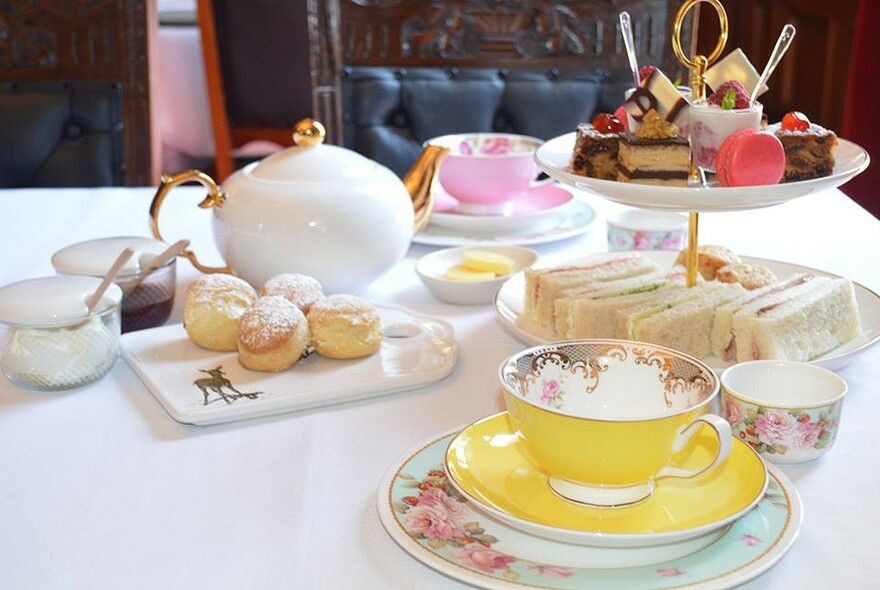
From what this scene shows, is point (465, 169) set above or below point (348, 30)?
below

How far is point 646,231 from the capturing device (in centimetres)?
111

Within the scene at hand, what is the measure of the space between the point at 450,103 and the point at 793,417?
106 cm

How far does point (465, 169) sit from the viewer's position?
124 cm

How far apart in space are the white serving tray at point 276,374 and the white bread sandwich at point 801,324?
23 centimetres

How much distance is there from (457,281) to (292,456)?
1.07 feet

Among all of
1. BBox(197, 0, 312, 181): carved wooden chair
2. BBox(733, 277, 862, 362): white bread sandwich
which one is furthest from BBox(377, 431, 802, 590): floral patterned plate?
BBox(197, 0, 312, 181): carved wooden chair

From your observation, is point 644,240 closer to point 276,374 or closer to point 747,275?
point 747,275

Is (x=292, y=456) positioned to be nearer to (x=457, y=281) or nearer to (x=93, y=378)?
(x=93, y=378)

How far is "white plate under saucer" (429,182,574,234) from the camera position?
1.22m

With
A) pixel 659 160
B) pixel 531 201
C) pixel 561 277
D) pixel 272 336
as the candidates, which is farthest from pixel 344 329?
pixel 531 201

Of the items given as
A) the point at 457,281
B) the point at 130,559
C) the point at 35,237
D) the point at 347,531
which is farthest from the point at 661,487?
the point at 35,237

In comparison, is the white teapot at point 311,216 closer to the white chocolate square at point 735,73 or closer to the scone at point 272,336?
the scone at point 272,336

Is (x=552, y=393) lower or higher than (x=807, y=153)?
lower

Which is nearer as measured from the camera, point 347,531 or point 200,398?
point 347,531
